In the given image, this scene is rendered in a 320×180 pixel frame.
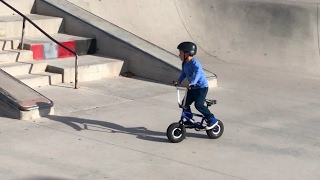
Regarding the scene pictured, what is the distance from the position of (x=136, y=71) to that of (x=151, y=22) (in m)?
3.50

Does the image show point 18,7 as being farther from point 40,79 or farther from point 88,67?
point 40,79

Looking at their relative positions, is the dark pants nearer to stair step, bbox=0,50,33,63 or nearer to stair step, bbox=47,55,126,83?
stair step, bbox=47,55,126,83

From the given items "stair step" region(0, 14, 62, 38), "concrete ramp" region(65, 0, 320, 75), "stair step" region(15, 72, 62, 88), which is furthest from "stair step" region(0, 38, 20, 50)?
"concrete ramp" region(65, 0, 320, 75)

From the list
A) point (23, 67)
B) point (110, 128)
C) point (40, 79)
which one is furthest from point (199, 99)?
point (23, 67)

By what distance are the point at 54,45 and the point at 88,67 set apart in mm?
906

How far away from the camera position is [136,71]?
1191 centimetres

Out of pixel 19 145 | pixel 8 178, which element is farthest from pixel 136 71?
pixel 8 178

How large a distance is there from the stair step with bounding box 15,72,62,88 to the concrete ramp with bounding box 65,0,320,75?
3.82 m

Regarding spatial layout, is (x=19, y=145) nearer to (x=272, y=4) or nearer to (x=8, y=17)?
(x=8, y=17)

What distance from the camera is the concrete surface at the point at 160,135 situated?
6.67m

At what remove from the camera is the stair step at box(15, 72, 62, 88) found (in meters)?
10.1

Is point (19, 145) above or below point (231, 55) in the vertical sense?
below

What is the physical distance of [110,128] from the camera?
8258 millimetres

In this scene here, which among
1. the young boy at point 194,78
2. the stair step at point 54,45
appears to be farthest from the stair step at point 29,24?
the young boy at point 194,78
